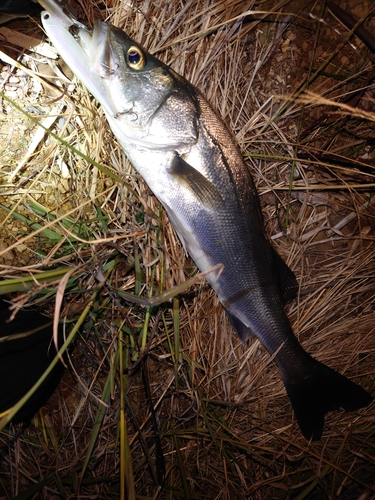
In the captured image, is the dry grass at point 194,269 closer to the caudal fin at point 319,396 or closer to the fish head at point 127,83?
the caudal fin at point 319,396

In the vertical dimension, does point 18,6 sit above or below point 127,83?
above

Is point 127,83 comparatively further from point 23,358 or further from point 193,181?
point 23,358

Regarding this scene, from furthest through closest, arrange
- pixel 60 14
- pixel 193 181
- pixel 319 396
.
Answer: pixel 319 396
pixel 193 181
pixel 60 14

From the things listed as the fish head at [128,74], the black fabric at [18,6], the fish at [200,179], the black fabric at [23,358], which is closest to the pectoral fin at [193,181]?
the fish at [200,179]

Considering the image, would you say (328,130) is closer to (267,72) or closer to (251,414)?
(267,72)

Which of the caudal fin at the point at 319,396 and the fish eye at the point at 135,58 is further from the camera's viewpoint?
the caudal fin at the point at 319,396

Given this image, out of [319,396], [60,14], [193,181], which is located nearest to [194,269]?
[193,181]
